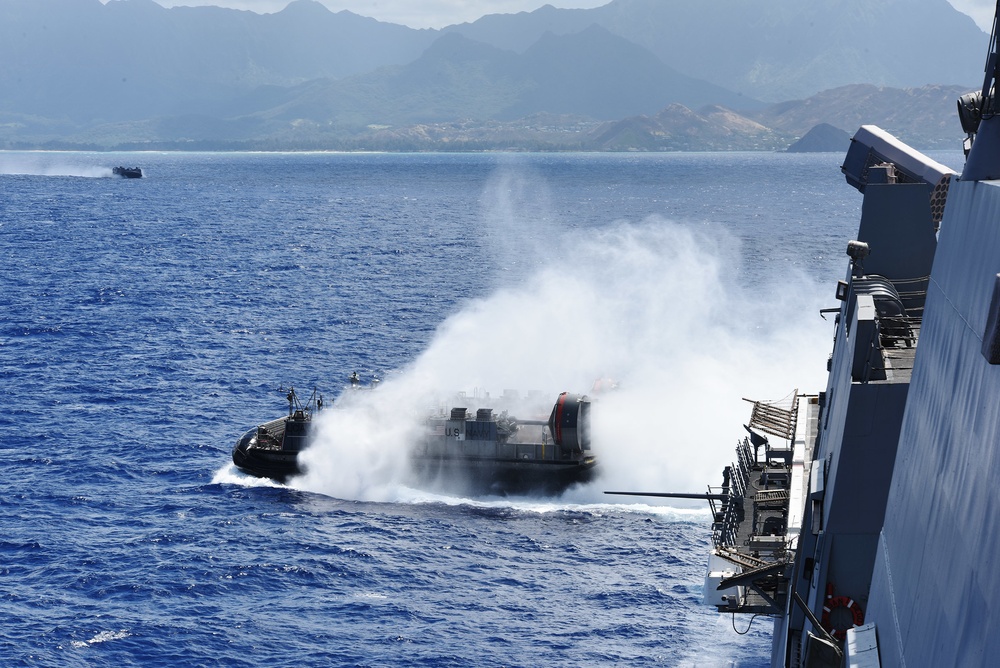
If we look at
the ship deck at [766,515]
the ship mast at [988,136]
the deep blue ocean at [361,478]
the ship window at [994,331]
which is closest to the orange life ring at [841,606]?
the ship deck at [766,515]

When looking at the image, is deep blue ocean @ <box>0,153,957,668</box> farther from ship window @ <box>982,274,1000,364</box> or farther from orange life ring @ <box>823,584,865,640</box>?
ship window @ <box>982,274,1000,364</box>

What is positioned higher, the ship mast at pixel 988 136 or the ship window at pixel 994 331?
the ship mast at pixel 988 136

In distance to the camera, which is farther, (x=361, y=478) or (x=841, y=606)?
(x=361, y=478)

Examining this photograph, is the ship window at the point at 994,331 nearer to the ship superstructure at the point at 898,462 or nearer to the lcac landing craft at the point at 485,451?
the ship superstructure at the point at 898,462

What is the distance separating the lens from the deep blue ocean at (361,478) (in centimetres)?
4328

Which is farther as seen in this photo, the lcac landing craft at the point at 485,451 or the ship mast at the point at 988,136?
the lcac landing craft at the point at 485,451

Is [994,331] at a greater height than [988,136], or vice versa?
[988,136]

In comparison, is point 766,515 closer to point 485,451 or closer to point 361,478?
point 485,451

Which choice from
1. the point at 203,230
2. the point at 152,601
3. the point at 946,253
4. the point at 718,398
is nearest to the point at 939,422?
the point at 946,253

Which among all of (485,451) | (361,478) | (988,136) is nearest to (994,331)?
(988,136)

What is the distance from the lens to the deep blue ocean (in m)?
43.3

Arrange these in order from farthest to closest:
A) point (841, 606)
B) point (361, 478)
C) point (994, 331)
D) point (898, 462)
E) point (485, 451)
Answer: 1. point (361, 478)
2. point (485, 451)
3. point (841, 606)
4. point (898, 462)
5. point (994, 331)

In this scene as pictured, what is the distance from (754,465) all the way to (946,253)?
84.4ft

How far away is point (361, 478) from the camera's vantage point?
6112 cm
